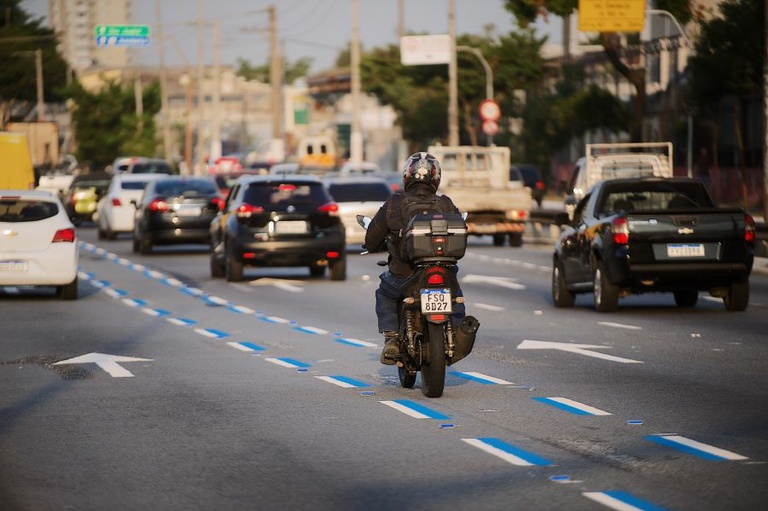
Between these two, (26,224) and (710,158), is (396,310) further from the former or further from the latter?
(710,158)

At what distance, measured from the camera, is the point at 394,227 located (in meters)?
12.6

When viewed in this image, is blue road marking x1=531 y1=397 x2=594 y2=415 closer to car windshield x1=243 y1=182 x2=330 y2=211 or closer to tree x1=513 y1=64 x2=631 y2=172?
car windshield x1=243 y1=182 x2=330 y2=211

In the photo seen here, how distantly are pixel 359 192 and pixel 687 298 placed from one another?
13788 millimetres

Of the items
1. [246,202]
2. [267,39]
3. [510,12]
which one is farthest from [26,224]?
[267,39]

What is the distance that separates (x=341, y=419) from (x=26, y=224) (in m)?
13.0

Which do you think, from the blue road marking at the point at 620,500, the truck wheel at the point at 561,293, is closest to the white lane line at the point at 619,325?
the truck wheel at the point at 561,293

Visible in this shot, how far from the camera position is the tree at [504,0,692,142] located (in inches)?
1844

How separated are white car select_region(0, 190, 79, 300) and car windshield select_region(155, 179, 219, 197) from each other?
463 inches

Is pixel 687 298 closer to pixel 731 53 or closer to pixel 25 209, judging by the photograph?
pixel 25 209

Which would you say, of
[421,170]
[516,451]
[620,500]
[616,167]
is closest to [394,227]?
[421,170]

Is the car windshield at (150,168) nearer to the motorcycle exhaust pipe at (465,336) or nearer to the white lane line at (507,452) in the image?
the motorcycle exhaust pipe at (465,336)

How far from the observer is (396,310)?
500 inches

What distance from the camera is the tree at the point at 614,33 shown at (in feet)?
154

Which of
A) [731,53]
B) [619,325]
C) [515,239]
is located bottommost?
[515,239]
